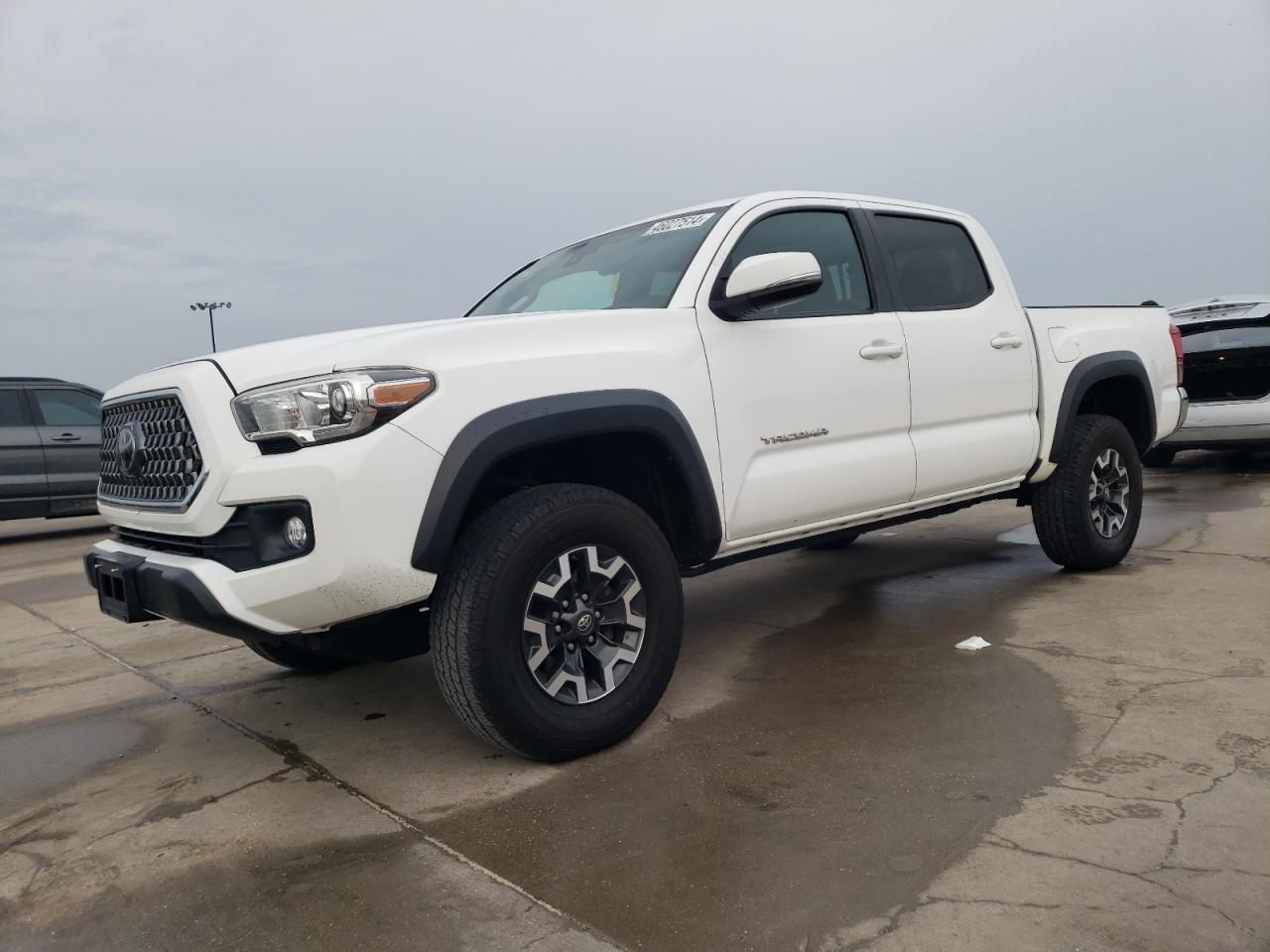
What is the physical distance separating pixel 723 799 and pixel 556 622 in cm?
71

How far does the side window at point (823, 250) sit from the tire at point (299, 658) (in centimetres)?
228

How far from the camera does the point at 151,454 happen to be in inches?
121

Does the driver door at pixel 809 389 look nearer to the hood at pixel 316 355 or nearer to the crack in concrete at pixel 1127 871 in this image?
the hood at pixel 316 355

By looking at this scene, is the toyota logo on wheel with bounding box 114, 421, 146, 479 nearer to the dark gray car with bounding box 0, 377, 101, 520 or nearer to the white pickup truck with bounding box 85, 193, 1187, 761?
the white pickup truck with bounding box 85, 193, 1187, 761

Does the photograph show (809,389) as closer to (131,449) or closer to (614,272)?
(614,272)

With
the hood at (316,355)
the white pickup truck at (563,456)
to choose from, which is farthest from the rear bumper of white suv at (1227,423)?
the hood at (316,355)

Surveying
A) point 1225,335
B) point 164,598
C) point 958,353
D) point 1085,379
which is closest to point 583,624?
point 164,598

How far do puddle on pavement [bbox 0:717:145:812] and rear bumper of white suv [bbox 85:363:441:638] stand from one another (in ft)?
2.80

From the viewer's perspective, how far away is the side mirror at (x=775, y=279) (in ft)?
10.7

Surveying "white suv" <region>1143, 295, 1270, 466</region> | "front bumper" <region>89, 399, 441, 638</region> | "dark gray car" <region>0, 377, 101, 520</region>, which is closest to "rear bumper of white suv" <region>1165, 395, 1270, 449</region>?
"white suv" <region>1143, 295, 1270, 466</region>

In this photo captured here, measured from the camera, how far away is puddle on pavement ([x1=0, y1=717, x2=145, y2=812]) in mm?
3150

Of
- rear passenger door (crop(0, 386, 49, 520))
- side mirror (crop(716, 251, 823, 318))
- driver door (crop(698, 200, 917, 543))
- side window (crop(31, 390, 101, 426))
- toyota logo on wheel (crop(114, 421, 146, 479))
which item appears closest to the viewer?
toyota logo on wheel (crop(114, 421, 146, 479))

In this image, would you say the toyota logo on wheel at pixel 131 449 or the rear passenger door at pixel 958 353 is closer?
the toyota logo on wheel at pixel 131 449

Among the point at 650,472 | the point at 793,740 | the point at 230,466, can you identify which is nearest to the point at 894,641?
the point at 793,740
